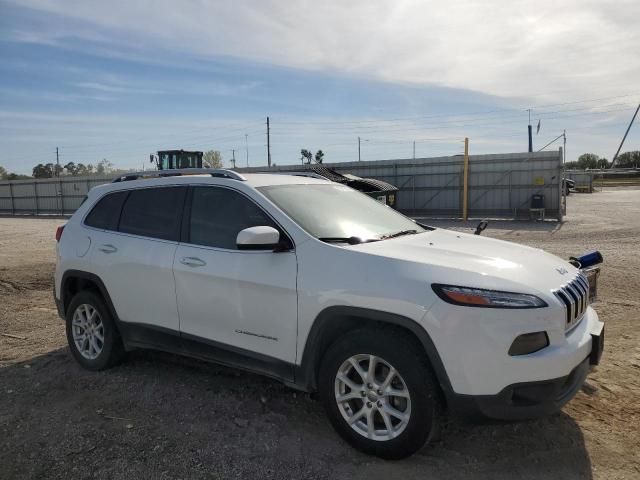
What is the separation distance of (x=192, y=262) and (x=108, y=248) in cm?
109

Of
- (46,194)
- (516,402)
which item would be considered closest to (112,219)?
(516,402)

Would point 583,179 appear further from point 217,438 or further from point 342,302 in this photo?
point 217,438

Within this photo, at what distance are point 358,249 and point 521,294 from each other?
37.8 inches

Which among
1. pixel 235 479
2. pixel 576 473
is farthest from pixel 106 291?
pixel 576 473

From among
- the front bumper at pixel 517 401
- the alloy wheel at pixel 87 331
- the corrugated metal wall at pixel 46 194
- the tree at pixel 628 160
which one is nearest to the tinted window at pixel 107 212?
the alloy wheel at pixel 87 331

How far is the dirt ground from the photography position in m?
3.03

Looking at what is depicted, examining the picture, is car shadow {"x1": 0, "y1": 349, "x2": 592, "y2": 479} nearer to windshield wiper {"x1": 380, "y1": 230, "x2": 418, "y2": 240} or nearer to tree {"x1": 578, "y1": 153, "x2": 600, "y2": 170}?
windshield wiper {"x1": 380, "y1": 230, "x2": 418, "y2": 240}

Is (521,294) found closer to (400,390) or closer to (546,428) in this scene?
(400,390)

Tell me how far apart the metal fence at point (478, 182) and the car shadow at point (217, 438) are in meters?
16.4

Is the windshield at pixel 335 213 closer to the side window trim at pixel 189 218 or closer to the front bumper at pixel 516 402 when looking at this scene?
the side window trim at pixel 189 218

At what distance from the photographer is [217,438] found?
11.2 feet

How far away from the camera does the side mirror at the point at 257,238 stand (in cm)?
321

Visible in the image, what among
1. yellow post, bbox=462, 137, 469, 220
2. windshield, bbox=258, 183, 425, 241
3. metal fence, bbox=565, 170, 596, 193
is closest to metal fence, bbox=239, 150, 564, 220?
yellow post, bbox=462, 137, 469, 220

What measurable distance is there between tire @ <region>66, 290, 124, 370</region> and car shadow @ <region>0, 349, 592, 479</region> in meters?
0.22
